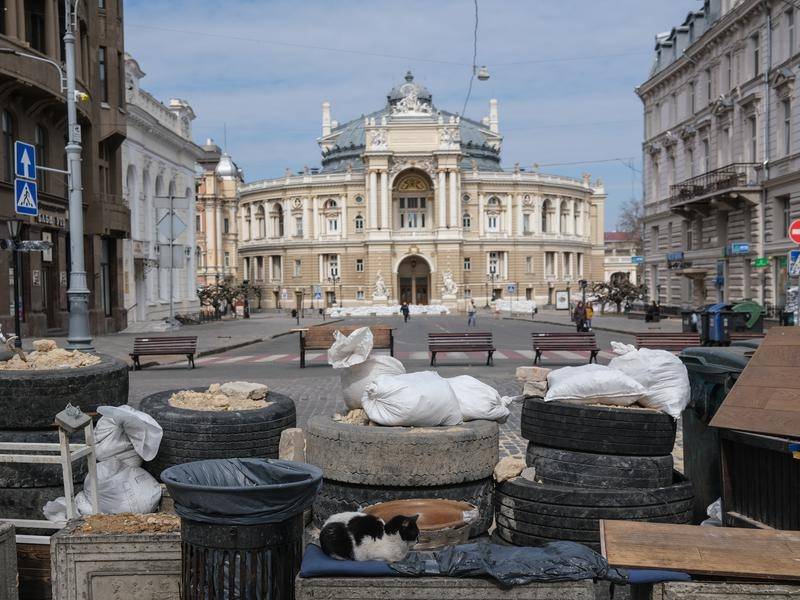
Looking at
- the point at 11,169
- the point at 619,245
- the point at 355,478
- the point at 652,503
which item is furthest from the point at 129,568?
the point at 619,245

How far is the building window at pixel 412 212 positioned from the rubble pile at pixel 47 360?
268 ft

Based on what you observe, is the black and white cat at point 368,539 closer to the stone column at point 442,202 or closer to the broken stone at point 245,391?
the broken stone at point 245,391

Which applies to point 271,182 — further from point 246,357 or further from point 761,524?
point 761,524

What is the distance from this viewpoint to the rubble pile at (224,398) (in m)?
6.25

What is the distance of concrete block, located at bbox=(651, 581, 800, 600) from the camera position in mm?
3553

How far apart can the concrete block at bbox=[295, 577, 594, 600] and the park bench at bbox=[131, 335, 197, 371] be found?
1647 cm

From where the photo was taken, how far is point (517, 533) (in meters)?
5.10

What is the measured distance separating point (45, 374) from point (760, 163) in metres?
33.8

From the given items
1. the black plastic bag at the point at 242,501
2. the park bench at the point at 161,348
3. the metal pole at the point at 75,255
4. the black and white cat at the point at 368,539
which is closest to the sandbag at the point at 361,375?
the black plastic bag at the point at 242,501

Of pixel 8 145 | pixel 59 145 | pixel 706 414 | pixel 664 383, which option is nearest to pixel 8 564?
pixel 664 383

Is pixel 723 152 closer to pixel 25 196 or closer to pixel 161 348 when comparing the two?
pixel 161 348

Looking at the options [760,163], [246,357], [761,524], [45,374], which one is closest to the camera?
[761,524]

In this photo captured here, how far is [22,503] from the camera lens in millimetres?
5465

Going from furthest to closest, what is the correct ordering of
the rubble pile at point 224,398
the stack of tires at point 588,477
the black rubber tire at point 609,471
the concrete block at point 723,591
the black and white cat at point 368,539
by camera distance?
the rubble pile at point 224,398
the black rubber tire at point 609,471
the stack of tires at point 588,477
the black and white cat at point 368,539
the concrete block at point 723,591
